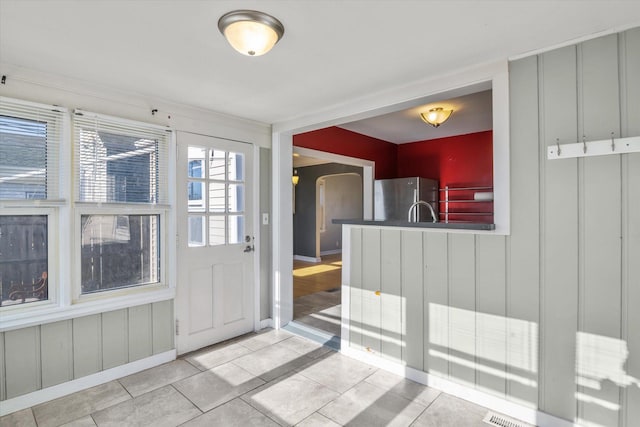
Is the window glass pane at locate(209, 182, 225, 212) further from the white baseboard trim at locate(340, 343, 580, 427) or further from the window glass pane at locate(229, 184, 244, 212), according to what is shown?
the white baseboard trim at locate(340, 343, 580, 427)

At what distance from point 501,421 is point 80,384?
2.86m

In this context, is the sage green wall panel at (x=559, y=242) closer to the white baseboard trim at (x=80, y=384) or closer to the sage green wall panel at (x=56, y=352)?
the white baseboard trim at (x=80, y=384)

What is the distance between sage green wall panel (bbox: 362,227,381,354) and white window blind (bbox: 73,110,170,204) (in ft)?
5.87

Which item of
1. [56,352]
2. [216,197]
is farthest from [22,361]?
[216,197]

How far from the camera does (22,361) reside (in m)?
2.26

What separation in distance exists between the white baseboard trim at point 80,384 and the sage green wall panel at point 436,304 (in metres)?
2.15

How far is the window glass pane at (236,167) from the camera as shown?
3.46m

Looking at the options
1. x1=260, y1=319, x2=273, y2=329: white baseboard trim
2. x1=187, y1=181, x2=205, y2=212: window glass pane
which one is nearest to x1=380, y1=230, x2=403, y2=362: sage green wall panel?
x1=260, y1=319, x2=273, y2=329: white baseboard trim

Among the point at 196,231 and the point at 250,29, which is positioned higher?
the point at 250,29

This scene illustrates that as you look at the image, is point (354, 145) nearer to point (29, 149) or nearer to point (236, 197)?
point (236, 197)

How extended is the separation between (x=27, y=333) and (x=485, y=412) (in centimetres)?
303

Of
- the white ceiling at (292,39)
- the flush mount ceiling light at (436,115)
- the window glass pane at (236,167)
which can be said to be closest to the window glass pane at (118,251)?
the window glass pane at (236,167)

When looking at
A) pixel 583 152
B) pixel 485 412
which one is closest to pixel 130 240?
pixel 485 412

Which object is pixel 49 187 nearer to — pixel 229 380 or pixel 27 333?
pixel 27 333
